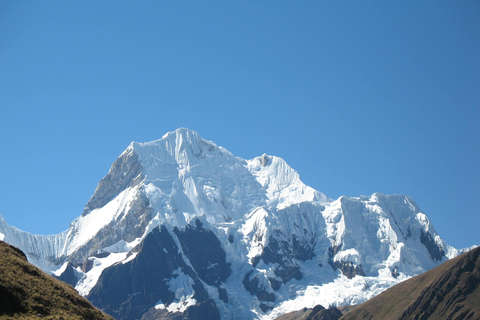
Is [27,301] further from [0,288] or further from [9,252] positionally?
[9,252]

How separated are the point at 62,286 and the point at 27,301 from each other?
1348 centimetres

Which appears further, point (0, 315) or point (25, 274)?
point (25, 274)

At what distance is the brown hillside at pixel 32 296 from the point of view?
85.9 m

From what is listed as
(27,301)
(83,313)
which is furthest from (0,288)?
(83,313)

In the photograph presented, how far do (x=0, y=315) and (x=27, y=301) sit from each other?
6149 millimetres

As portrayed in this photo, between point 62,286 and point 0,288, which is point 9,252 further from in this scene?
point 0,288

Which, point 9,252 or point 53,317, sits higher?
point 9,252

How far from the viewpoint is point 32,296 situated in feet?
295

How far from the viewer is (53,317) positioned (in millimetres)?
87000

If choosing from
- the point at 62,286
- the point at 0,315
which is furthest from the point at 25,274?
the point at 0,315

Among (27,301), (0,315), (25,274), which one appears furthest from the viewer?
(25,274)

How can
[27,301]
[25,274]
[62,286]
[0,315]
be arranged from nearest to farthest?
1. [0,315]
2. [27,301]
3. [25,274]
4. [62,286]

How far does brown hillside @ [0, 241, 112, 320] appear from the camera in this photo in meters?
85.9

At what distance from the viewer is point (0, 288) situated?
3396 inches
